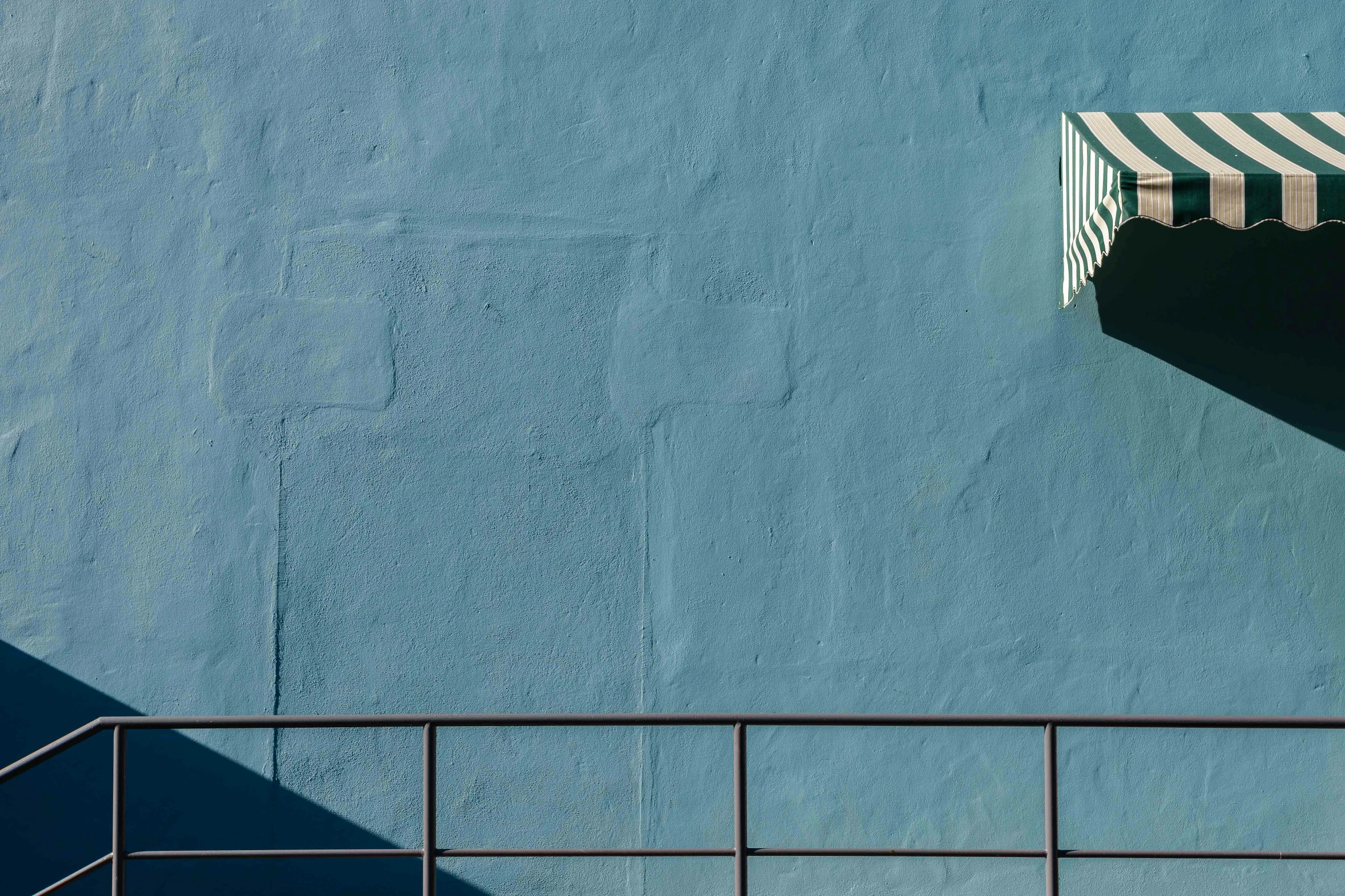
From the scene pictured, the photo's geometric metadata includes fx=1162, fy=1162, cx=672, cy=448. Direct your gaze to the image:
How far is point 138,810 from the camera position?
→ 495cm

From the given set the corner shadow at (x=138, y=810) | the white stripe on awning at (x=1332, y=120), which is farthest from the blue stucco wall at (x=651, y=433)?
the white stripe on awning at (x=1332, y=120)

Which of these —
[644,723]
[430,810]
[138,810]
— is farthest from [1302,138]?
[138,810]

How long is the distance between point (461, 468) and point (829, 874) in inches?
91.8

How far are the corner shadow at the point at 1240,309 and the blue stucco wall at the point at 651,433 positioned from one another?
0.12 m

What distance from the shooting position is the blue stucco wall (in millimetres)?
4918

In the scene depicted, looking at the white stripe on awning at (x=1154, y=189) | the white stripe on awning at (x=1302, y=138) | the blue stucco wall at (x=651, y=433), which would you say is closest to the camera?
the white stripe on awning at (x=1154, y=189)

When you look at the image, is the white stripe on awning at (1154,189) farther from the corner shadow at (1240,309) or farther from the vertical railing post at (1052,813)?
the vertical railing post at (1052,813)

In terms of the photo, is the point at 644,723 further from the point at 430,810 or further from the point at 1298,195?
the point at 1298,195

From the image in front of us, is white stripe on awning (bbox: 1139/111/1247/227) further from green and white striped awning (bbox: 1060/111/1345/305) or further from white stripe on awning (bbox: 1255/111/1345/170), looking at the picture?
white stripe on awning (bbox: 1255/111/1345/170)

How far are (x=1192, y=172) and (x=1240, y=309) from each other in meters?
1.27

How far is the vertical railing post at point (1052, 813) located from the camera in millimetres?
3598

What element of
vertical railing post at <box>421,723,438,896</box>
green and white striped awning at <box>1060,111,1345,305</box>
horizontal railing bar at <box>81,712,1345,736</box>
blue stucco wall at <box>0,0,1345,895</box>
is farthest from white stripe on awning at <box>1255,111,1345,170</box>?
vertical railing post at <box>421,723,438,896</box>

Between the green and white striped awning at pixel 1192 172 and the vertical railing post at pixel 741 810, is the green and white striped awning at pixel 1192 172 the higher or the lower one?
the higher one

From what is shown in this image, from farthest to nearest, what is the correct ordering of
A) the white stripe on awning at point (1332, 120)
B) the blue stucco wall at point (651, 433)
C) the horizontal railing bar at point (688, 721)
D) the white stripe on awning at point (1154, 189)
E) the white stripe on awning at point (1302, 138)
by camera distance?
the blue stucco wall at point (651, 433) < the white stripe on awning at point (1332, 120) < the white stripe on awning at point (1302, 138) < the white stripe on awning at point (1154, 189) < the horizontal railing bar at point (688, 721)
